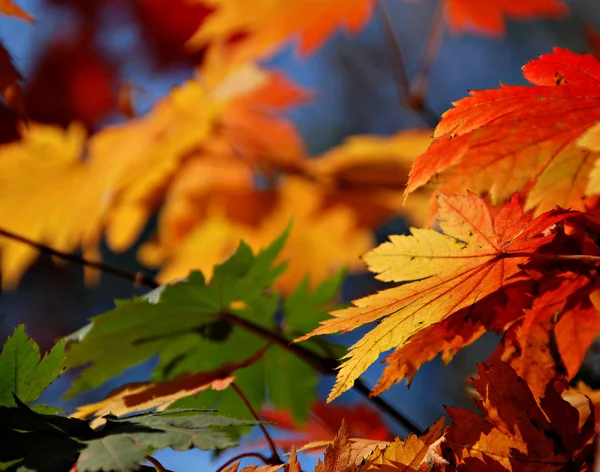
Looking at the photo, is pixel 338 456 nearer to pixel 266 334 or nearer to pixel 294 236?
pixel 266 334

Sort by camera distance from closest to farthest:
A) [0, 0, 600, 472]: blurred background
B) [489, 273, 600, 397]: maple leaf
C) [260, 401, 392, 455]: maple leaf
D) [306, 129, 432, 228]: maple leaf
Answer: [489, 273, 600, 397]: maple leaf, [260, 401, 392, 455]: maple leaf, [306, 129, 432, 228]: maple leaf, [0, 0, 600, 472]: blurred background

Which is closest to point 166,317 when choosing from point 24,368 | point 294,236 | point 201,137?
point 24,368

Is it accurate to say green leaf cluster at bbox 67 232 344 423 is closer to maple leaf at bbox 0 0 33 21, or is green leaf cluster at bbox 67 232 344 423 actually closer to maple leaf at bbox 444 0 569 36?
maple leaf at bbox 0 0 33 21

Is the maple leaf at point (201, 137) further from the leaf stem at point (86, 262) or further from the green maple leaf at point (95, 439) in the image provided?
the green maple leaf at point (95, 439)

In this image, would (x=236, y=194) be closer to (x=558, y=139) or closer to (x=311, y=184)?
(x=311, y=184)

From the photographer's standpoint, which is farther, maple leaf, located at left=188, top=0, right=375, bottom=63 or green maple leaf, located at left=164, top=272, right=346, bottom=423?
maple leaf, located at left=188, top=0, right=375, bottom=63

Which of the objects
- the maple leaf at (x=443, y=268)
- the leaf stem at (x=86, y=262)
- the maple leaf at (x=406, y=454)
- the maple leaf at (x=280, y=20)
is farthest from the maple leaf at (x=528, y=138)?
the maple leaf at (x=280, y=20)

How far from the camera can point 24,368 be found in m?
0.39

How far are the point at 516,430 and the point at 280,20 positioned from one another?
95cm

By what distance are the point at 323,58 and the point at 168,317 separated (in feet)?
12.4

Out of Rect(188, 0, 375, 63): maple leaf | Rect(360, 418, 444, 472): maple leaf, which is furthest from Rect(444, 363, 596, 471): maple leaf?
Rect(188, 0, 375, 63): maple leaf

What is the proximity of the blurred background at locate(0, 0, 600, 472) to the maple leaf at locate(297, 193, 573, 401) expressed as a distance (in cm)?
66

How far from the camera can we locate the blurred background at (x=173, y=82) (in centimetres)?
239

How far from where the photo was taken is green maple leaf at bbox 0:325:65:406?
387 millimetres
